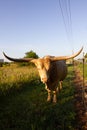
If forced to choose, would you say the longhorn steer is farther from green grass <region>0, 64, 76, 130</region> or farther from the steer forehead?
green grass <region>0, 64, 76, 130</region>

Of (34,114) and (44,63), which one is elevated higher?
(44,63)

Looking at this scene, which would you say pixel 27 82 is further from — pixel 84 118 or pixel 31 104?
pixel 84 118

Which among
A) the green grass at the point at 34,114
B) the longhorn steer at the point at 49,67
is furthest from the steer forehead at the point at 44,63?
the green grass at the point at 34,114

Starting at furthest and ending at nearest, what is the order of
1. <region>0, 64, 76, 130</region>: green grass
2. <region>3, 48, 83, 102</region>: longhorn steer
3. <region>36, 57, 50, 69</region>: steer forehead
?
<region>36, 57, 50, 69</region>: steer forehead < <region>3, 48, 83, 102</region>: longhorn steer < <region>0, 64, 76, 130</region>: green grass

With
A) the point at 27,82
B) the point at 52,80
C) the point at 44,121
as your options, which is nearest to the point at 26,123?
the point at 44,121

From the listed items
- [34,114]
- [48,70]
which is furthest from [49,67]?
[34,114]

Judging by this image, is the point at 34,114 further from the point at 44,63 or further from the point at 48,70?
the point at 44,63

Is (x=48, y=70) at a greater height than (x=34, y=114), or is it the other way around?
(x=48, y=70)

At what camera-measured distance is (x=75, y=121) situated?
18.7 feet

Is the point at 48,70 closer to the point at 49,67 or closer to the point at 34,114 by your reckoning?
the point at 49,67

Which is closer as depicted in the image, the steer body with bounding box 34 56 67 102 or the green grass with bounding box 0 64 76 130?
the green grass with bounding box 0 64 76 130

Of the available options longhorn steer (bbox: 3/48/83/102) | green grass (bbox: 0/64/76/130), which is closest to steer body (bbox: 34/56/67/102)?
longhorn steer (bbox: 3/48/83/102)

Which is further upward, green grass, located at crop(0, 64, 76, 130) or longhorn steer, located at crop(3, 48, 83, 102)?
longhorn steer, located at crop(3, 48, 83, 102)

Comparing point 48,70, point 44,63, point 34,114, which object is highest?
point 44,63
